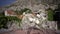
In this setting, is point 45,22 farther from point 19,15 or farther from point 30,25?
point 19,15

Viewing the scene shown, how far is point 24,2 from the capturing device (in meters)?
5.02

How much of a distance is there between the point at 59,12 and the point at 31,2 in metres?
1.01

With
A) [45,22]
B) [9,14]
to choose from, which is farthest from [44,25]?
[9,14]

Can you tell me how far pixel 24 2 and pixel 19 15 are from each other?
0.48 m

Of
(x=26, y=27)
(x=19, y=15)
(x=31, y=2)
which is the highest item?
(x=31, y=2)

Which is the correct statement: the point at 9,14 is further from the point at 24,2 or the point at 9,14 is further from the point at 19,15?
the point at 24,2

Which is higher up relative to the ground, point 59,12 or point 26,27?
point 59,12

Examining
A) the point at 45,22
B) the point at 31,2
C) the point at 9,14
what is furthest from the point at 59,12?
the point at 9,14

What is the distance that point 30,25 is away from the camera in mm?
4910

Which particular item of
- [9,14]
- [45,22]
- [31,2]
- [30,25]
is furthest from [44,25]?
[9,14]

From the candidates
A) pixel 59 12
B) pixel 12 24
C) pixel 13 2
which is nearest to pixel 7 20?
pixel 12 24

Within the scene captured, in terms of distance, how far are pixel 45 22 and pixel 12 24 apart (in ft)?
3.62

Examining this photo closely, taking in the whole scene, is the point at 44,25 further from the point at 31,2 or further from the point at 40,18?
the point at 31,2

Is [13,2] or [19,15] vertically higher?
[13,2]
